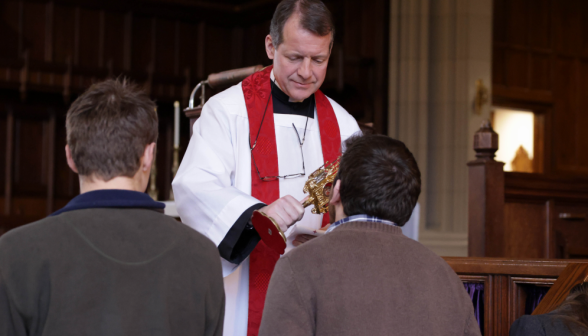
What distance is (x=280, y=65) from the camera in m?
2.69

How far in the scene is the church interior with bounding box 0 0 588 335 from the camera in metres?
6.58

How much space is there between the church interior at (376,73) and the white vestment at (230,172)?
297 centimetres

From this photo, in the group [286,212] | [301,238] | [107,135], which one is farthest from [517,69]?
[107,135]

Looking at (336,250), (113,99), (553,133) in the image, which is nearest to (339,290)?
(336,250)

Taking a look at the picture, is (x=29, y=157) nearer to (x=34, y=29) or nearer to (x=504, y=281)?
(x=34, y=29)

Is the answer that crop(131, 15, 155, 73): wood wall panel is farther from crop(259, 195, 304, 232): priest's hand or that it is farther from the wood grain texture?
the wood grain texture

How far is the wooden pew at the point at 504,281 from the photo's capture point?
2836mm

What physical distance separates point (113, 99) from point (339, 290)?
0.70 meters

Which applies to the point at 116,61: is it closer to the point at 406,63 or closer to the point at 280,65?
the point at 406,63

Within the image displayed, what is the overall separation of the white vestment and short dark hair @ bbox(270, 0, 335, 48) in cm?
36

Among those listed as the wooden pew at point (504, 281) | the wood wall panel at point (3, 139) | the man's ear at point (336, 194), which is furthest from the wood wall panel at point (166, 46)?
the man's ear at point (336, 194)

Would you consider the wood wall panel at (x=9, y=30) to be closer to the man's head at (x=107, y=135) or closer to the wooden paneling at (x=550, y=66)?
the wooden paneling at (x=550, y=66)

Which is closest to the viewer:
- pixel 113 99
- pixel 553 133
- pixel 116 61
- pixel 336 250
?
pixel 113 99

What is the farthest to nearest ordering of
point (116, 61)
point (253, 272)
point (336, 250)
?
point (116, 61)
point (253, 272)
point (336, 250)
